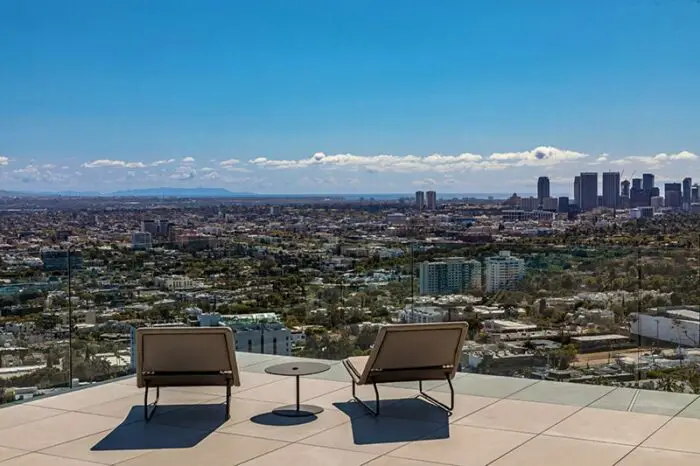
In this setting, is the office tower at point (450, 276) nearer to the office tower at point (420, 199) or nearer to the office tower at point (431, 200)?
the office tower at point (431, 200)

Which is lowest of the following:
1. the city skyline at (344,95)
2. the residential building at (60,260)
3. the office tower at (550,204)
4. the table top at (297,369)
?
the table top at (297,369)

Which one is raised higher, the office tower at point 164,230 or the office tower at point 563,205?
Answer: the office tower at point 563,205

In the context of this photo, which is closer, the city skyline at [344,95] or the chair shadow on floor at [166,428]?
the chair shadow on floor at [166,428]

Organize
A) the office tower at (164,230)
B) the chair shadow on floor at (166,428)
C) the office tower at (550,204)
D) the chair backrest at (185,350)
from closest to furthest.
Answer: the chair shadow on floor at (166,428), the chair backrest at (185,350), the office tower at (164,230), the office tower at (550,204)

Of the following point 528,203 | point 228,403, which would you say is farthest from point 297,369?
point 528,203

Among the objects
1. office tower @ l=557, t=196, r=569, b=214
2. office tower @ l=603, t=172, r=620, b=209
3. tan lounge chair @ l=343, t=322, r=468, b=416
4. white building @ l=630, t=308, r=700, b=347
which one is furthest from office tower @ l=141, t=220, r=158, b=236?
office tower @ l=603, t=172, r=620, b=209

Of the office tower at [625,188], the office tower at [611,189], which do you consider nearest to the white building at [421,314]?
the office tower at [611,189]

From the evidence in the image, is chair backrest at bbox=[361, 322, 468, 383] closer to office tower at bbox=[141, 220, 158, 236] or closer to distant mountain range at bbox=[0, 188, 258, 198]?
office tower at bbox=[141, 220, 158, 236]
